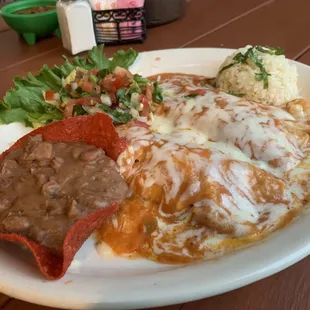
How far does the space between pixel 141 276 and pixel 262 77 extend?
103cm

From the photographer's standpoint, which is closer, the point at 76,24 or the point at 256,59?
the point at 256,59

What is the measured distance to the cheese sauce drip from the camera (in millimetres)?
1096

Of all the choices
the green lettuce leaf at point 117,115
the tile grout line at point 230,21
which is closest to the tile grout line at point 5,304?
the green lettuce leaf at point 117,115

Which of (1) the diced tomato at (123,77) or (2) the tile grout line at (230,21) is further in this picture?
(2) the tile grout line at (230,21)

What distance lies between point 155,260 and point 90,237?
0.20 metres

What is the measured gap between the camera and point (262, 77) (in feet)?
5.47

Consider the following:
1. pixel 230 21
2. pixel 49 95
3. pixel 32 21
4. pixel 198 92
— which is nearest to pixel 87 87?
pixel 49 95

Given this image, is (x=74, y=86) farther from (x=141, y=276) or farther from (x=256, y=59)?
(x=141, y=276)

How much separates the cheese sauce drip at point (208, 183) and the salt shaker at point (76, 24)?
98 cm

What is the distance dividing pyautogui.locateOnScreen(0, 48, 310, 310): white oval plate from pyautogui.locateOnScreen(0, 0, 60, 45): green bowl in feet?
5.41

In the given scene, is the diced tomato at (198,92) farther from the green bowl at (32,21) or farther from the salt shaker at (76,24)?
the green bowl at (32,21)

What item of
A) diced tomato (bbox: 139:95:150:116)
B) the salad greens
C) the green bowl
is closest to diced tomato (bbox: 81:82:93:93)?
the salad greens

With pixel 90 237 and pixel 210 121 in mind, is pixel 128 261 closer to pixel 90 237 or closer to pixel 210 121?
pixel 90 237

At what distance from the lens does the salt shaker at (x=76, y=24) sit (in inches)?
82.6
